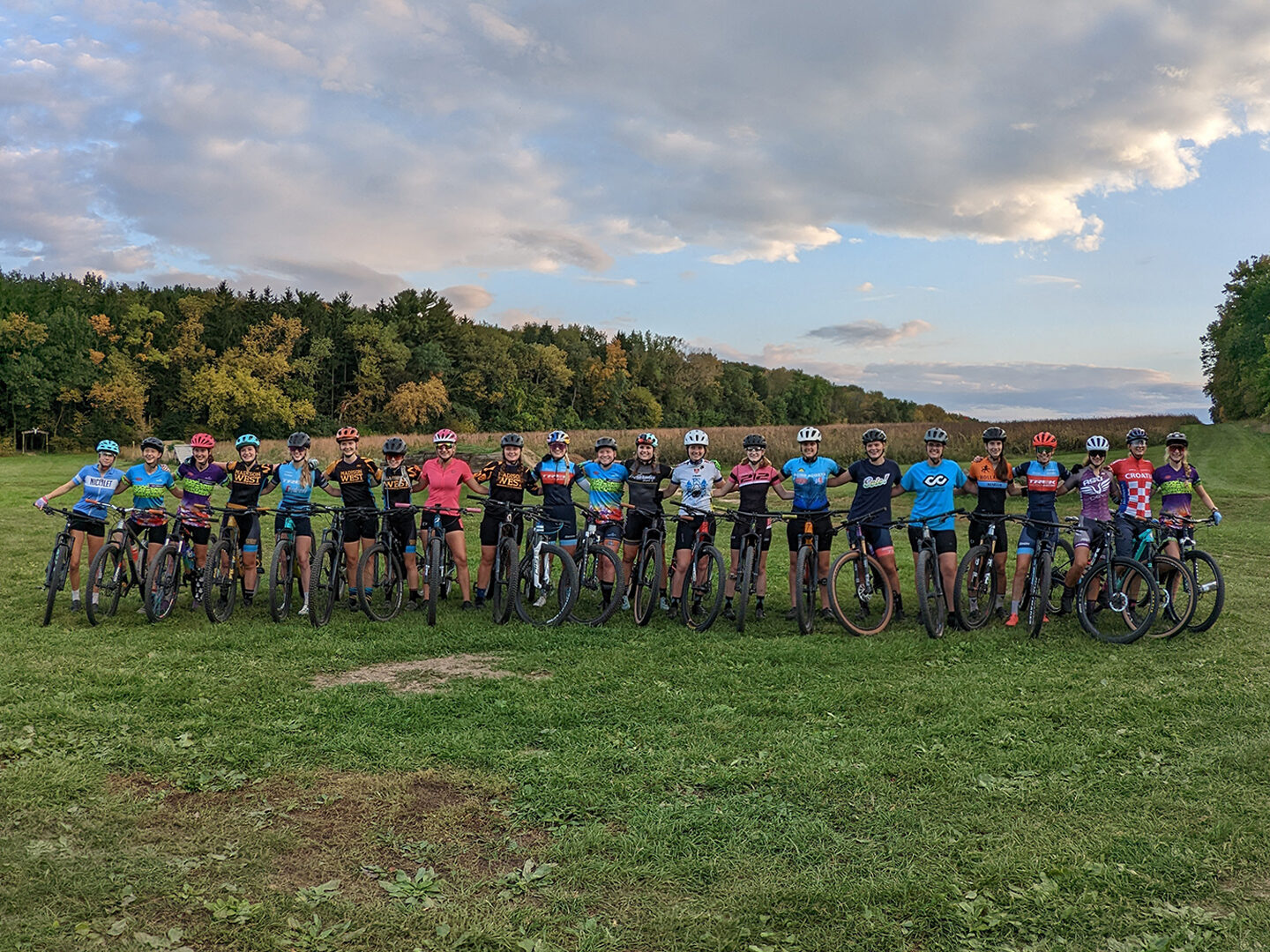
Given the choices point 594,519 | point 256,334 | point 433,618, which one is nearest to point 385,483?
point 433,618

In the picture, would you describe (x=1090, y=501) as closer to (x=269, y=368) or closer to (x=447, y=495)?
(x=447, y=495)

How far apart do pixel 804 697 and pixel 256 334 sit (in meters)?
55.5

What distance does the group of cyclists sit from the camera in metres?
9.27

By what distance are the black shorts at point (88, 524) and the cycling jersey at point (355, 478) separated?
99.1 inches

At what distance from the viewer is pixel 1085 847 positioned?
168 inches

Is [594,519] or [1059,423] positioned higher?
[1059,423]

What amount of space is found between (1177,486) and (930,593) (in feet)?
10.5

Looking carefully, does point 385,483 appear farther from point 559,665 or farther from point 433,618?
point 559,665

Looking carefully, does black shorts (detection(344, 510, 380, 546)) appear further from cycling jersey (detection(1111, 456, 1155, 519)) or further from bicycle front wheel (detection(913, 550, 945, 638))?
cycling jersey (detection(1111, 456, 1155, 519))

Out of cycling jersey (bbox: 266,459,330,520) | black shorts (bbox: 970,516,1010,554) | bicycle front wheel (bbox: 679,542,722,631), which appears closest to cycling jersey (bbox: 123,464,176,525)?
cycling jersey (bbox: 266,459,330,520)

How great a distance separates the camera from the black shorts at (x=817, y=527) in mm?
9273

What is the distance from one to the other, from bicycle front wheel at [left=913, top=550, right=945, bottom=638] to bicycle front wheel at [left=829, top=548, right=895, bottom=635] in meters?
0.37

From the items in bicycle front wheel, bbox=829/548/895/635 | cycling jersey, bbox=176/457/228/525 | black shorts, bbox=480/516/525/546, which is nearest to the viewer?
bicycle front wheel, bbox=829/548/895/635

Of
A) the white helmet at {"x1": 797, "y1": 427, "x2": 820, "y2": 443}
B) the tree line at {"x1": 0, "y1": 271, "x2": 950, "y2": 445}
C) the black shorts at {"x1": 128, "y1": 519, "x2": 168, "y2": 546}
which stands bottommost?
the black shorts at {"x1": 128, "y1": 519, "x2": 168, "y2": 546}
